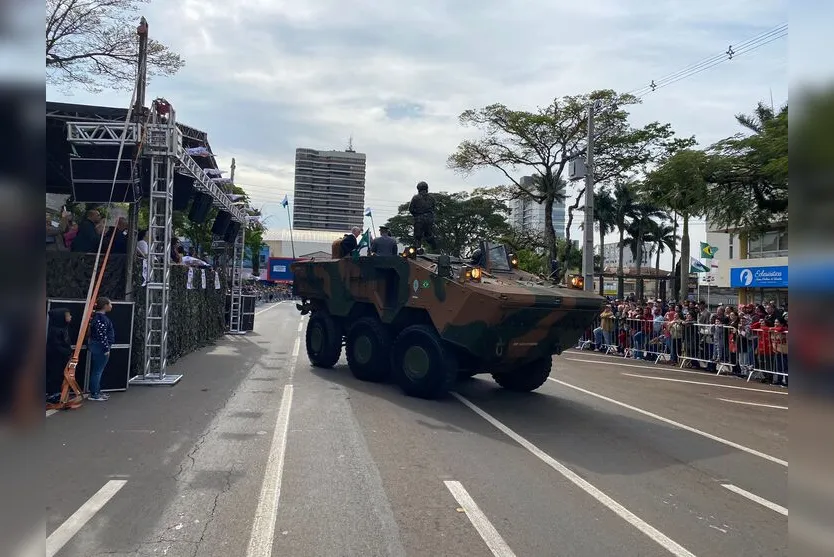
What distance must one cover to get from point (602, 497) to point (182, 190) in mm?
11557

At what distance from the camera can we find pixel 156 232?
1197 centimetres

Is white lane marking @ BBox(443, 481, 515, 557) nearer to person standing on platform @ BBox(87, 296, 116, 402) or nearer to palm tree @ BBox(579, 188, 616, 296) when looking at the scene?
person standing on platform @ BBox(87, 296, 116, 402)

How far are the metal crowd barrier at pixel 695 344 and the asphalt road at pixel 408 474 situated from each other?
3.12m

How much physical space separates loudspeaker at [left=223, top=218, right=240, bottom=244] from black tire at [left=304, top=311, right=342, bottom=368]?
8670 mm

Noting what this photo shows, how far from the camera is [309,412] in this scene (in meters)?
8.84

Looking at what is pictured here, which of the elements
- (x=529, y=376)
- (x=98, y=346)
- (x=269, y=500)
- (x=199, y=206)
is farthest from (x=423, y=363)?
(x=199, y=206)

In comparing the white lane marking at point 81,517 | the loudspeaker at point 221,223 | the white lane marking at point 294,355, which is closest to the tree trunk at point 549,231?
the white lane marking at point 294,355

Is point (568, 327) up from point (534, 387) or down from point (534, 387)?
up

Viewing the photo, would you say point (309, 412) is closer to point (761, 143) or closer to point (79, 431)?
point (79, 431)

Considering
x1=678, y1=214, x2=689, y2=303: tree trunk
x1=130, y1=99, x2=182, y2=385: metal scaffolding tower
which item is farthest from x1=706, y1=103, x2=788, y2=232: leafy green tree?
x1=678, y1=214, x2=689, y2=303: tree trunk

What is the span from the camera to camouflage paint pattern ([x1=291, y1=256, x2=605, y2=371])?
8.98 metres
